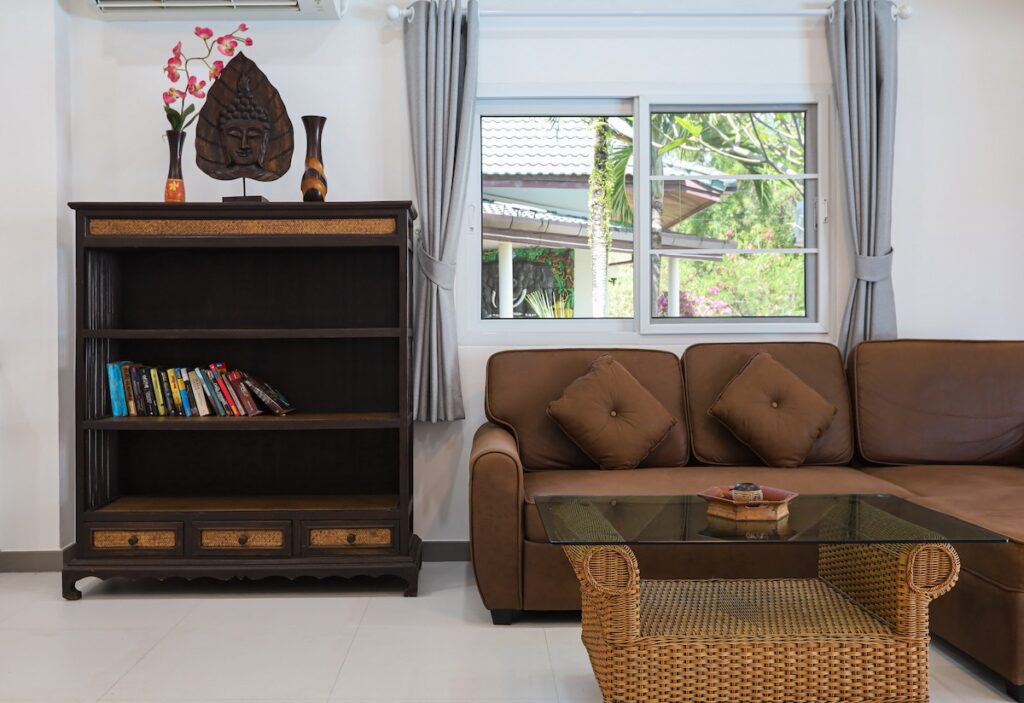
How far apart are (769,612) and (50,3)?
3.51m

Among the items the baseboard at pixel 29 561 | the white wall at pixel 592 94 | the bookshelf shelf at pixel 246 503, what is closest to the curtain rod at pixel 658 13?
the white wall at pixel 592 94

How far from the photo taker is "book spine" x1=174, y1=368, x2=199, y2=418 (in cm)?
340

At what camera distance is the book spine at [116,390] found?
3.38 m

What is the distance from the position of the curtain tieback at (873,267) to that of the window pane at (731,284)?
27 cm

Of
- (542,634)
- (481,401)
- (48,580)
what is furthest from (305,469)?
(542,634)

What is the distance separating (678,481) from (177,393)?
6.32 ft

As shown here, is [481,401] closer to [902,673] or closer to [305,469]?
[305,469]

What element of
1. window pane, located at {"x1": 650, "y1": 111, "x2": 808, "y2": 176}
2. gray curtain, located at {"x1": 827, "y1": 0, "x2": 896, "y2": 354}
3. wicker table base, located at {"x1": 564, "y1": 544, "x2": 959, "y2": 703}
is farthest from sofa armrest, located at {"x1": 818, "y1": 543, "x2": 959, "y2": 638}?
window pane, located at {"x1": 650, "y1": 111, "x2": 808, "y2": 176}

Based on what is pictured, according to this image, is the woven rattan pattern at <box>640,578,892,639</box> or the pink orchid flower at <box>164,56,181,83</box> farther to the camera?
the pink orchid flower at <box>164,56,181,83</box>

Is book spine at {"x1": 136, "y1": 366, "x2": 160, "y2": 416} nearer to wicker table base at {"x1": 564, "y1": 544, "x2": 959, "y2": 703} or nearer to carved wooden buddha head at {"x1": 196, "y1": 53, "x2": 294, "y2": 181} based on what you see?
carved wooden buddha head at {"x1": 196, "y1": 53, "x2": 294, "y2": 181}

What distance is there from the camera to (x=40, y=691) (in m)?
2.37

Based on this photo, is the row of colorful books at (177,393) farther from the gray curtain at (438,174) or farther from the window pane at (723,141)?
the window pane at (723,141)

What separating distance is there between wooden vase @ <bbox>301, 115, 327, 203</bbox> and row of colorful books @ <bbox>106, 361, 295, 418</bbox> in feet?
2.54

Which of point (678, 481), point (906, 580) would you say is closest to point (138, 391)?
point (678, 481)
